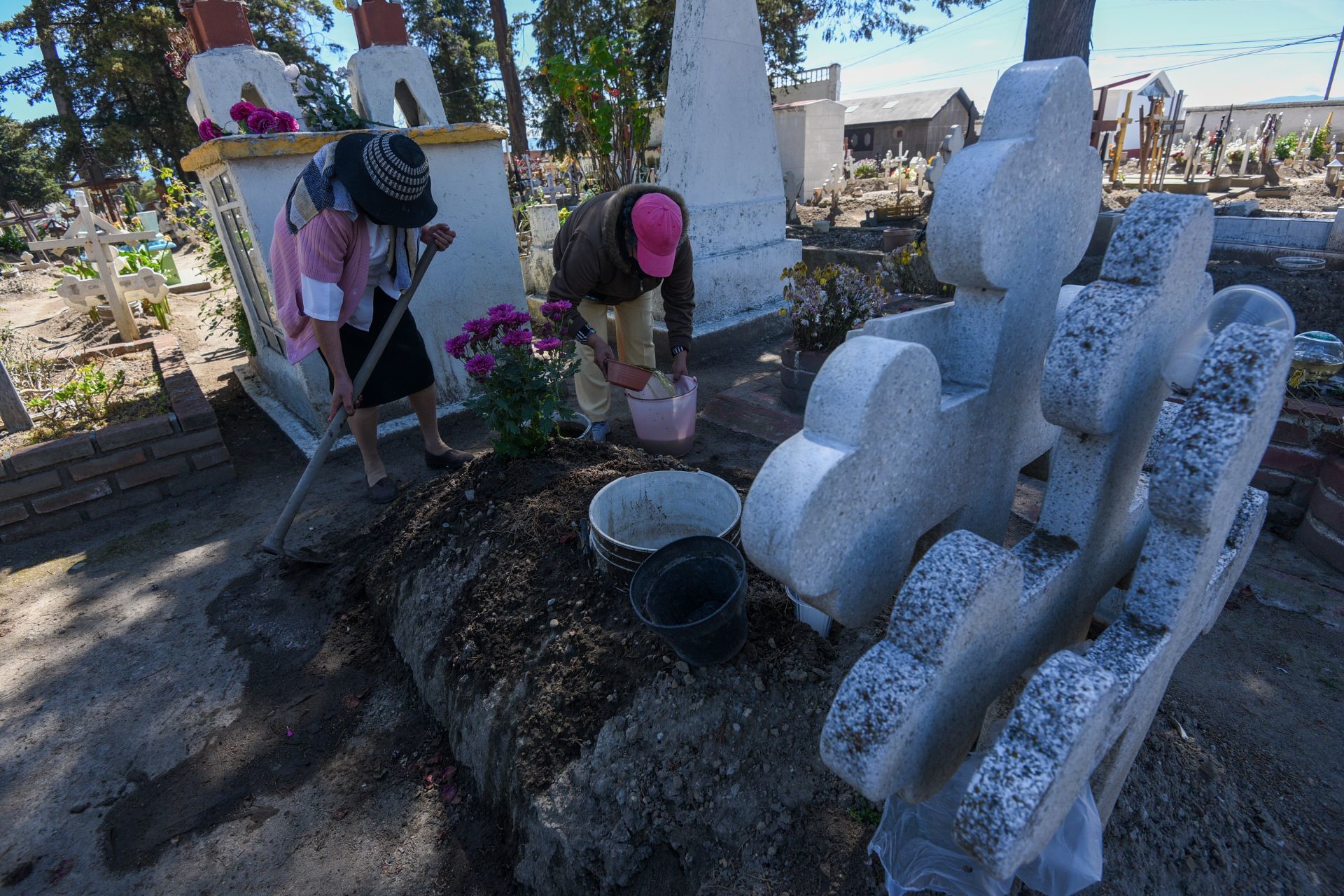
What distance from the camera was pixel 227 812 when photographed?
6.75 feet

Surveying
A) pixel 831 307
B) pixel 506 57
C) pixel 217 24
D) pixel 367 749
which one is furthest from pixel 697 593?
pixel 506 57

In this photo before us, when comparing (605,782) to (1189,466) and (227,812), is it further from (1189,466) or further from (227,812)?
(1189,466)

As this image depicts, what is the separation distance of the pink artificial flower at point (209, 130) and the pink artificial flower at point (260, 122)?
274mm

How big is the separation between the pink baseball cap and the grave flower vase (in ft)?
3.97

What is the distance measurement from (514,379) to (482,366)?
0.14 m

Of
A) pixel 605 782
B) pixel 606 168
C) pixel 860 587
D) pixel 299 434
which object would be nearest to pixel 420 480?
pixel 299 434

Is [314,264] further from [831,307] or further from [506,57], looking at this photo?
[506,57]

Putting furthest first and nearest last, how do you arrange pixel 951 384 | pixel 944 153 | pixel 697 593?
pixel 944 153 → pixel 697 593 → pixel 951 384

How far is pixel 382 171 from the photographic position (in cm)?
273

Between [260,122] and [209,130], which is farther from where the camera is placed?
[209,130]

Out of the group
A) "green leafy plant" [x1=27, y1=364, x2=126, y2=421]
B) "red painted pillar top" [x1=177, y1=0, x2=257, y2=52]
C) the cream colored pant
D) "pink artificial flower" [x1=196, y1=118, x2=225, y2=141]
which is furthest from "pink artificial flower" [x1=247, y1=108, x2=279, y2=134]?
the cream colored pant

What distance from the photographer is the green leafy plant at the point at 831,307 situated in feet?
13.1

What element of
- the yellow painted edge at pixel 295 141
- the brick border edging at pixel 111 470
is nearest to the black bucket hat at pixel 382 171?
the yellow painted edge at pixel 295 141

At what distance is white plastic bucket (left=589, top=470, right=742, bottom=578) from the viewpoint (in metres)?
2.42
